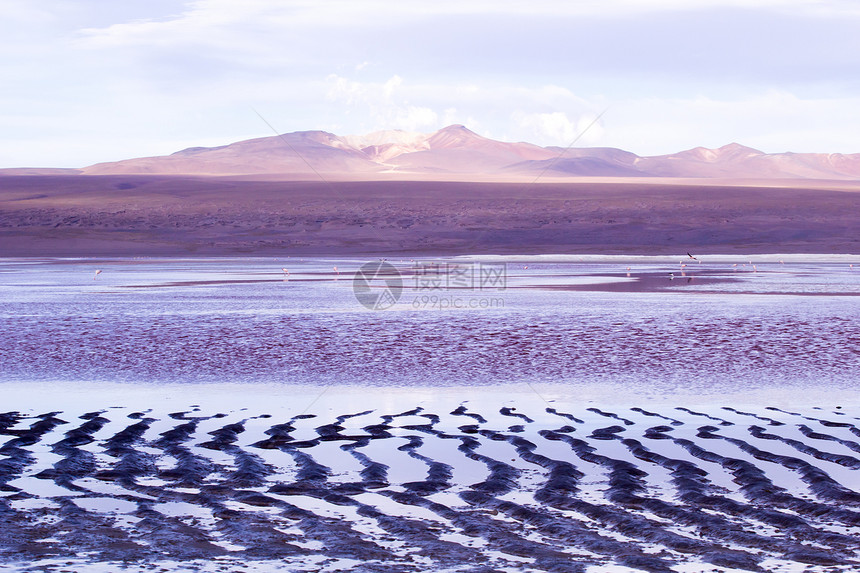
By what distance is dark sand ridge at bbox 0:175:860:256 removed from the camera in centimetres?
6116

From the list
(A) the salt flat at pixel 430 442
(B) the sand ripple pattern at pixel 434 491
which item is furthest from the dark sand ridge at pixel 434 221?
(B) the sand ripple pattern at pixel 434 491

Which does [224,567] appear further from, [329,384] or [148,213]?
[148,213]

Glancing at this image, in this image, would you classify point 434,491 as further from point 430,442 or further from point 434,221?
point 434,221

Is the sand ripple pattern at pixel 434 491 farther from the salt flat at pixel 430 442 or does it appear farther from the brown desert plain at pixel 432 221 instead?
the brown desert plain at pixel 432 221

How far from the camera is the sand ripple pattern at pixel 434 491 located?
5.23 m

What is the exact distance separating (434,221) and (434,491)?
66.3 m

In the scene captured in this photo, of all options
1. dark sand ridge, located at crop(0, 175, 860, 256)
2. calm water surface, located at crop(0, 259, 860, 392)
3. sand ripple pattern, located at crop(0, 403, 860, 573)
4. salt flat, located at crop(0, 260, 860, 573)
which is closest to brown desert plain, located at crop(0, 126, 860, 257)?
dark sand ridge, located at crop(0, 175, 860, 256)

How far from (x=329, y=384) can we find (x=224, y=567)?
6543 millimetres

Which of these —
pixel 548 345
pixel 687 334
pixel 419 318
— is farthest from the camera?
pixel 419 318

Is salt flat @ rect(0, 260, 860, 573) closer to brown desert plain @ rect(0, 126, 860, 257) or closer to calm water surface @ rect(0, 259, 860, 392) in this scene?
calm water surface @ rect(0, 259, 860, 392)

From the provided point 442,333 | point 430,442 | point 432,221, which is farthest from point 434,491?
point 432,221

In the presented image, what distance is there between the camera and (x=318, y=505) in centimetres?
624

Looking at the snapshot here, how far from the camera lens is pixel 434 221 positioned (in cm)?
7256

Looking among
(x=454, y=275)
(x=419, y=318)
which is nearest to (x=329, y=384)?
(x=419, y=318)
